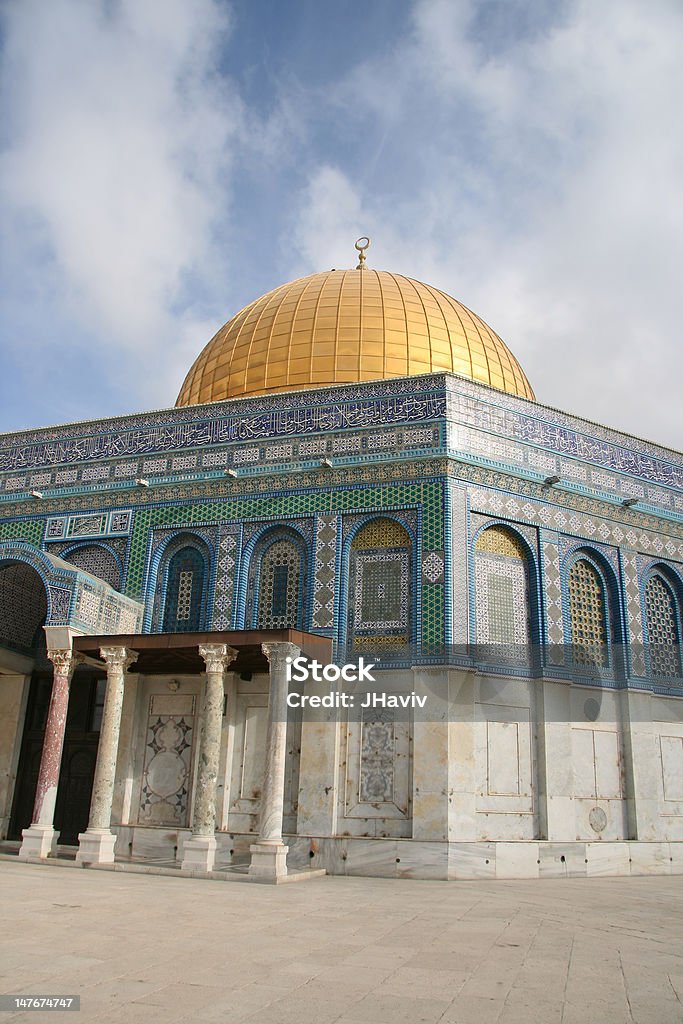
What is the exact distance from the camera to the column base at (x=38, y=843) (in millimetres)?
13188

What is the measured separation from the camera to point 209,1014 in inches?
190

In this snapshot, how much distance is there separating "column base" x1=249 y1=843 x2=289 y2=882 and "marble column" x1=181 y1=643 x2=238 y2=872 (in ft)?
2.44

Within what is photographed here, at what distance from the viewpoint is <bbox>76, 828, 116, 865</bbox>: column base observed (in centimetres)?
1291

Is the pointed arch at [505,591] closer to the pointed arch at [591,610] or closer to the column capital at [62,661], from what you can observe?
the pointed arch at [591,610]

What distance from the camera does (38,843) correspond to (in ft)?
43.5

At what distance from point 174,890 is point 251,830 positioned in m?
3.64

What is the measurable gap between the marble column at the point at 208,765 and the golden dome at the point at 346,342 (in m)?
7.02

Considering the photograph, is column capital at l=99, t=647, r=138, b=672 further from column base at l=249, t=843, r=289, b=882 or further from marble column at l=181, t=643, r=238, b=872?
column base at l=249, t=843, r=289, b=882

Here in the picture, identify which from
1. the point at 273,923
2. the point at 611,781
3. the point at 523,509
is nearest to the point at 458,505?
the point at 523,509

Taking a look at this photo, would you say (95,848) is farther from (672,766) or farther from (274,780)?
(672,766)

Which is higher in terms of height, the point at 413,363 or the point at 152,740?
the point at 413,363

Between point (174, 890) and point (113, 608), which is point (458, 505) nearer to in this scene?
point (113, 608)

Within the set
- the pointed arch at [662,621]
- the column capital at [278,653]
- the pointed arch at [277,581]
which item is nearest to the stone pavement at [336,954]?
the column capital at [278,653]

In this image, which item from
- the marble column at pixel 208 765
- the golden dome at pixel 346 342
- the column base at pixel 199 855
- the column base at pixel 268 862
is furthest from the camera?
the golden dome at pixel 346 342
